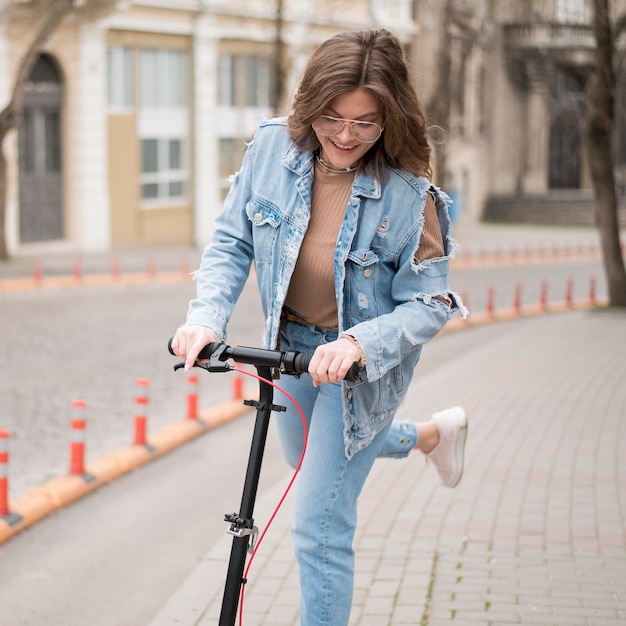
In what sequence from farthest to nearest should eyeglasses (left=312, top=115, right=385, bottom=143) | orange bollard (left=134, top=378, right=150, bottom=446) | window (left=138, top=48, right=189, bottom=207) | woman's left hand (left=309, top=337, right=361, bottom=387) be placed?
window (left=138, top=48, right=189, bottom=207), orange bollard (left=134, top=378, right=150, bottom=446), eyeglasses (left=312, top=115, right=385, bottom=143), woman's left hand (left=309, top=337, right=361, bottom=387)

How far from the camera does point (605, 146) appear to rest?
16062 mm

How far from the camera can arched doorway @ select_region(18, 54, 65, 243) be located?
2372 centimetres

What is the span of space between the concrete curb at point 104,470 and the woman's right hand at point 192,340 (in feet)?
10.1

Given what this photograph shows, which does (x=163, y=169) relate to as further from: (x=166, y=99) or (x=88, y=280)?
(x=88, y=280)

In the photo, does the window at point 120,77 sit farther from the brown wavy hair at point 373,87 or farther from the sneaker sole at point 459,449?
the brown wavy hair at point 373,87

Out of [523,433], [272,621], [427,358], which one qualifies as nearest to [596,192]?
[427,358]

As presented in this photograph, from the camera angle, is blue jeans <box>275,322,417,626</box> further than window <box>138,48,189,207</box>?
No

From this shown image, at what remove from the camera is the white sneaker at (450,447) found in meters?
4.66

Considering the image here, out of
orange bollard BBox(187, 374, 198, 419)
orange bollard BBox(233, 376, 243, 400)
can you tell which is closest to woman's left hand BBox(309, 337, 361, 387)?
orange bollard BBox(187, 374, 198, 419)

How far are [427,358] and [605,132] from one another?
503 centimetres

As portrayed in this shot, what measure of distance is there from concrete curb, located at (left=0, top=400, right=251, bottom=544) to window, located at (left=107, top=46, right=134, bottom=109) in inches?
693

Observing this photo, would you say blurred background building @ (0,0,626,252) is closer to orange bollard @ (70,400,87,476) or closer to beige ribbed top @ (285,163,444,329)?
orange bollard @ (70,400,87,476)

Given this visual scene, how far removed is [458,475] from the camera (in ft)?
15.5

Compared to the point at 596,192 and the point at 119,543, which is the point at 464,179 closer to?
the point at 596,192
